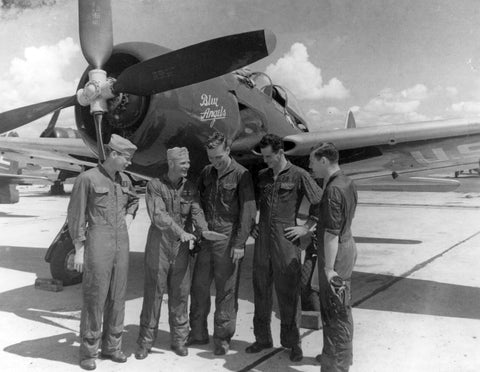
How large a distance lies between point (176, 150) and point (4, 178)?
1227 centimetres

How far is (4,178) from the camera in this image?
13727 millimetres

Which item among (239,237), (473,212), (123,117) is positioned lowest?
(473,212)

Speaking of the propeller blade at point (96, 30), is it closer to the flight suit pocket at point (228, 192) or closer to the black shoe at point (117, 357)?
the flight suit pocket at point (228, 192)

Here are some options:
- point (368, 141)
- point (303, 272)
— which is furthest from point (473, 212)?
point (303, 272)

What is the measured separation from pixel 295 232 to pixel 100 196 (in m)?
1.42

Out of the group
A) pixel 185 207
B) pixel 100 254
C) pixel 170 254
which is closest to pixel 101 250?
pixel 100 254

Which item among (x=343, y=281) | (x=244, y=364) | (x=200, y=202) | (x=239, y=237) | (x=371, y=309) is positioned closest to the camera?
(x=343, y=281)

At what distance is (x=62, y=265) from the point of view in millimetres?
5363

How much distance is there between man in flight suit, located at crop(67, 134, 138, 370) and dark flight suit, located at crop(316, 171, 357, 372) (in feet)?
4.61

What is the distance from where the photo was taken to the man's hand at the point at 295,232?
3254 mm

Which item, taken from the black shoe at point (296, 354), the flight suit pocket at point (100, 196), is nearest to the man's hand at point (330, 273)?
the black shoe at point (296, 354)

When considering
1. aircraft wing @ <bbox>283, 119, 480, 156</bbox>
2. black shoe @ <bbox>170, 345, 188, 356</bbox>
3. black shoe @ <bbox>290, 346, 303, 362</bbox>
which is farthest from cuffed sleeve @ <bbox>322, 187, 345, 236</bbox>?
aircraft wing @ <bbox>283, 119, 480, 156</bbox>

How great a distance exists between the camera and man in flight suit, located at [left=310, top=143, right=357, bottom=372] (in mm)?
2807

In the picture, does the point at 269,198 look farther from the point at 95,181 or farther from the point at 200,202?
the point at 95,181
